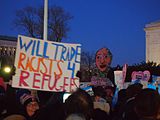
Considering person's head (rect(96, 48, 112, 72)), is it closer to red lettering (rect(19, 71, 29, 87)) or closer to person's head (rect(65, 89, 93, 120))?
red lettering (rect(19, 71, 29, 87))

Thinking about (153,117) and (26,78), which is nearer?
(153,117)

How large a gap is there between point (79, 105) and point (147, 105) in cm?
77

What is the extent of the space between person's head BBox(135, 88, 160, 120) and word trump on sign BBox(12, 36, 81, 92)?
285cm

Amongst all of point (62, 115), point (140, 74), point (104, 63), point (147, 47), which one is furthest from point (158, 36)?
point (62, 115)

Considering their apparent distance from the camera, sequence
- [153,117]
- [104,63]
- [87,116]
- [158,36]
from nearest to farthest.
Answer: [153,117]
[87,116]
[104,63]
[158,36]

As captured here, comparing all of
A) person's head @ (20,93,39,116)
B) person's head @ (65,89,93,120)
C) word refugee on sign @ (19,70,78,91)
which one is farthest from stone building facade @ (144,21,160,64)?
person's head @ (65,89,93,120)

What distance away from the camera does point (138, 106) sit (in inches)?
140

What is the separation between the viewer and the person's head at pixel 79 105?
3.84 meters

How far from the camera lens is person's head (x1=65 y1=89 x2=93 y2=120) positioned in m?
3.84

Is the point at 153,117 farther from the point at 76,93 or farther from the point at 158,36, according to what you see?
the point at 158,36

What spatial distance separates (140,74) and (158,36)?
136 ft

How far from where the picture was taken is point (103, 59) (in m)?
8.95

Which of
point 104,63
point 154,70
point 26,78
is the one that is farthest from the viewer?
point 154,70

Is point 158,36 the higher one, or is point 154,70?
point 158,36
